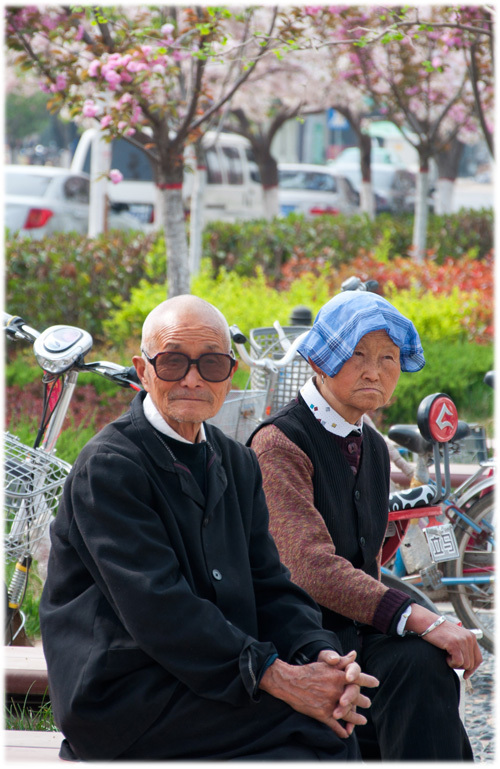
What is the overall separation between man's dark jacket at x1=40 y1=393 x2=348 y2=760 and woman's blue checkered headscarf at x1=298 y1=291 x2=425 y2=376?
0.62 metres

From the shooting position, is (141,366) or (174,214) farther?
(174,214)

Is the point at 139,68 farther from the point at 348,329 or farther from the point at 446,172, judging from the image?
the point at 446,172

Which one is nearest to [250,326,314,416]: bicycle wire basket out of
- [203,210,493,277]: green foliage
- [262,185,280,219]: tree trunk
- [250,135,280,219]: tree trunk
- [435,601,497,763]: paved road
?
[435,601,497,763]: paved road

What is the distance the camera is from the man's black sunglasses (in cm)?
214

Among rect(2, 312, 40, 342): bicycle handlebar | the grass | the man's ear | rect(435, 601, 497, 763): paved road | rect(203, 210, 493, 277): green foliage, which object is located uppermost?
rect(203, 210, 493, 277): green foliage

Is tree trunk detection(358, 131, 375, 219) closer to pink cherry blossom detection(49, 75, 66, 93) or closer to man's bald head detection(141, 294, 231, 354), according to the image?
pink cherry blossom detection(49, 75, 66, 93)

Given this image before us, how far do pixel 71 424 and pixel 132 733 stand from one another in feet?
12.2

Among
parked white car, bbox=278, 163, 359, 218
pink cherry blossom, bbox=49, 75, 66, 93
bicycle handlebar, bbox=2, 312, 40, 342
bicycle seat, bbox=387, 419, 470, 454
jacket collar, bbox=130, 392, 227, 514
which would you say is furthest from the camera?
parked white car, bbox=278, 163, 359, 218

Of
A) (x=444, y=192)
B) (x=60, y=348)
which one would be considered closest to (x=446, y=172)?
(x=444, y=192)

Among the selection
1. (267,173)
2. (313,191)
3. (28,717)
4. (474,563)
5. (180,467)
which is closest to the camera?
(180,467)

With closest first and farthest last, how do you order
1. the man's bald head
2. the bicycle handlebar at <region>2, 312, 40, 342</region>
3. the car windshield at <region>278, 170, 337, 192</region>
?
1. the man's bald head
2. the bicycle handlebar at <region>2, 312, 40, 342</region>
3. the car windshield at <region>278, 170, 337, 192</region>

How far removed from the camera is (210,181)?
16641 millimetres

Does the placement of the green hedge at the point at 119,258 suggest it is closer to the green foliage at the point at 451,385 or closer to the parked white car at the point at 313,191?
the green foliage at the point at 451,385

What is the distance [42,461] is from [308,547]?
1.06 meters
